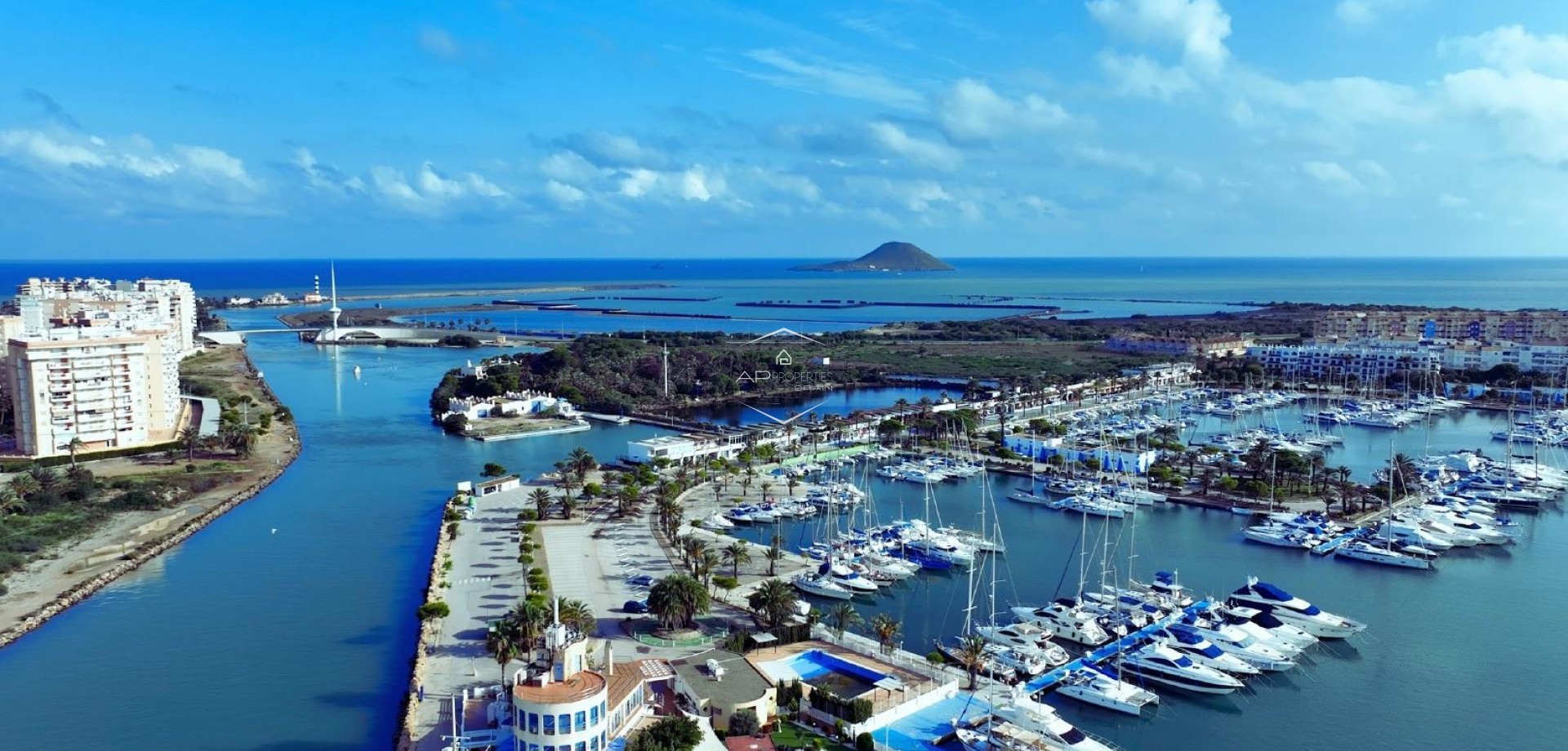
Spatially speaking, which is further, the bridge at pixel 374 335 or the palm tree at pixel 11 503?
the bridge at pixel 374 335

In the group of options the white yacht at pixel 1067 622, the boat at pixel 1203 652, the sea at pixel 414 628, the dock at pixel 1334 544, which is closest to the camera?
the sea at pixel 414 628

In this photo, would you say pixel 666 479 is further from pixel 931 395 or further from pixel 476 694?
pixel 931 395

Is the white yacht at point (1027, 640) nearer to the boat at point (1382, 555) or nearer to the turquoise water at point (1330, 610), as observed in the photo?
the turquoise water at point (1330, 610)

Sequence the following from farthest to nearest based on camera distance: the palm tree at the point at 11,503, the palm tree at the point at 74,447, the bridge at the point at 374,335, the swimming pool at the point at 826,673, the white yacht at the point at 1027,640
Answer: the bridge at the point at 374,335, the palm tree at the point at 74,447, the palm tree at the point at 11,503, the white yacht at the point at 1027,640, the swimming pool at the point at 826,673

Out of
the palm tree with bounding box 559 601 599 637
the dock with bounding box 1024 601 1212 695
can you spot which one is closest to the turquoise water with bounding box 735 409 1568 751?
the dock with bounding box 1024 601 1212 695

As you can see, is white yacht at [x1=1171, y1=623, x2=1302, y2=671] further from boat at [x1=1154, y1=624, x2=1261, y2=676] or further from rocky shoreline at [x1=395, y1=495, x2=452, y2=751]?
rocky shoreline at [x1=395, y1=495, x2=452, y2=751]

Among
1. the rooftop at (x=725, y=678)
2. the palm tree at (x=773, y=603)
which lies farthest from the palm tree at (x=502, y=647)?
the palm tree at (x=773, y=603)
